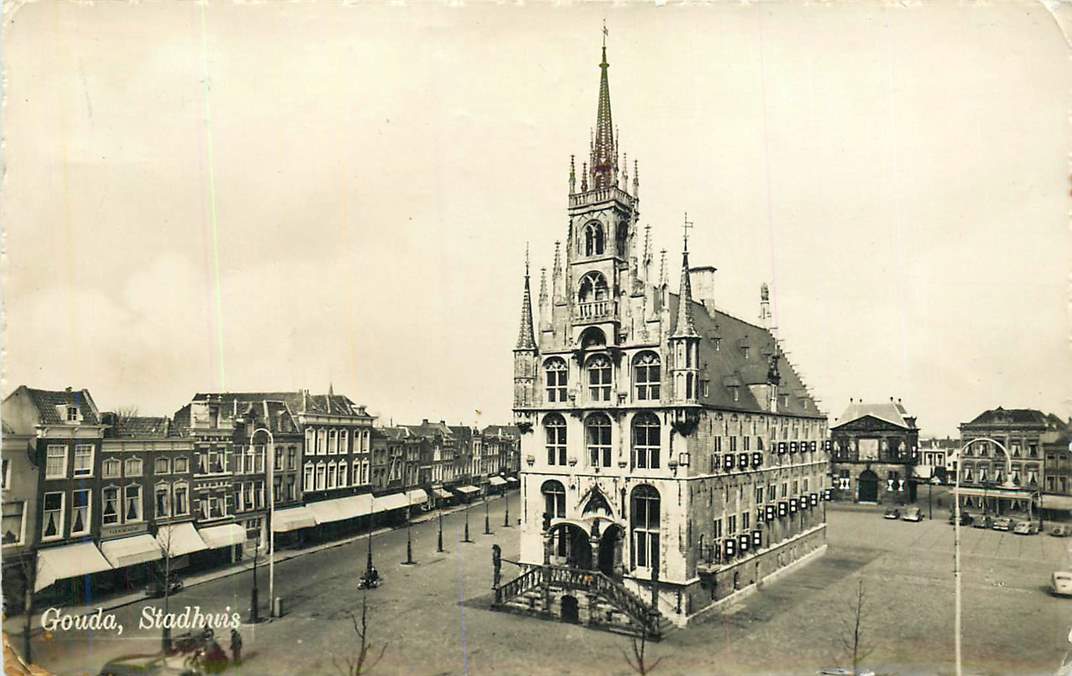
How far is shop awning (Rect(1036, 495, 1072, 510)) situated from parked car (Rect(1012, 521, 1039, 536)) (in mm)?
376

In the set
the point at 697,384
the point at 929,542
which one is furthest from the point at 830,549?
the point at 697,384

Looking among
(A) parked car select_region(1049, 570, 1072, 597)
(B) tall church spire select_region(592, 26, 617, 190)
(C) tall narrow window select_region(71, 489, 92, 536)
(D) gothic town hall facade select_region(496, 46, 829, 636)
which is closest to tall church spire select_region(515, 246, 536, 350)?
(D) gothic town hall facade select_region(496, 46, 829, 636)

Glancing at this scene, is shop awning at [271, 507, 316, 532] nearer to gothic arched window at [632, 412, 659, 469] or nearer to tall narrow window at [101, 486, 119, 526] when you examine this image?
tall narrow window at [101, 486, 119, 526]

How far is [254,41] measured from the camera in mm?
11188

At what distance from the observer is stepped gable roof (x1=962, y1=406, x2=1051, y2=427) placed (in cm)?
1159

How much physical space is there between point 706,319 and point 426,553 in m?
10.3

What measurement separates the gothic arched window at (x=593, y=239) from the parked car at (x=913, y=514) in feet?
31.1

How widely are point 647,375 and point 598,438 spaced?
1.87 metres

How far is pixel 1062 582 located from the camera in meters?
11.8

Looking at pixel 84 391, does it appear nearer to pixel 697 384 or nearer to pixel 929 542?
pixel 697 384

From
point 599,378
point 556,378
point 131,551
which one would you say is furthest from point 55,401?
point 599,378

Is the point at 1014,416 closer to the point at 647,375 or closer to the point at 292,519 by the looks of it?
the point at 647,375

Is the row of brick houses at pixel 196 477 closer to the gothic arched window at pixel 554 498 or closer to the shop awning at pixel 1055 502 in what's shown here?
the gothic arched window at pixel 554 498

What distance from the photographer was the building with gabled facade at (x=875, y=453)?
14.1 m
